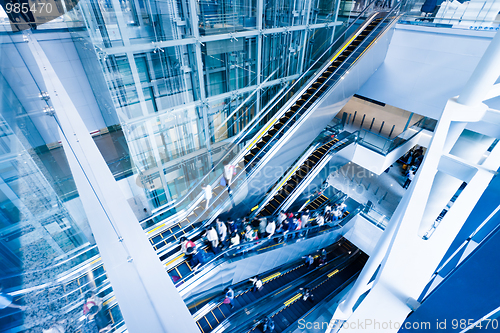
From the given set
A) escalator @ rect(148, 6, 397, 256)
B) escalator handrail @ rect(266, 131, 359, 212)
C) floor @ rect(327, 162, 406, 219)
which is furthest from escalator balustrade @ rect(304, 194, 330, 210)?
escalator @ rect(148, 6, 397, 256)

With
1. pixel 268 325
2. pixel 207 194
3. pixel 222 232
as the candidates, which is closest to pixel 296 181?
pixel 207 194

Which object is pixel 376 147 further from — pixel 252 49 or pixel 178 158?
pixel 178 158

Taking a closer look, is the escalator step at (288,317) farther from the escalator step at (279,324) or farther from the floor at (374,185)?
the floor at (374,185)

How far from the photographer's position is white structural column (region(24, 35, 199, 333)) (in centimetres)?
98

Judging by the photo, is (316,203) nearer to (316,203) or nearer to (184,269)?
(316,203)

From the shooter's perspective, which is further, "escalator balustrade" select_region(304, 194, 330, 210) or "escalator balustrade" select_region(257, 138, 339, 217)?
"escalator balustrade" select_region(304, 194, 330, 210)

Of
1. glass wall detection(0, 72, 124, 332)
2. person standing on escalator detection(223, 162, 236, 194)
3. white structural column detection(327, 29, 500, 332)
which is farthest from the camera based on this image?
person standing on escalator detection(223, 162, 236, 194)

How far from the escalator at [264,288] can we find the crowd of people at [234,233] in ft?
5.88

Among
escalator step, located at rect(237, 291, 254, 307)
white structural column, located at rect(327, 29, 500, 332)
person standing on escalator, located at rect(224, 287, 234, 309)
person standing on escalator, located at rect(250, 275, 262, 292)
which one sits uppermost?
white structural column, located at rect(327, 29, 500, 332)

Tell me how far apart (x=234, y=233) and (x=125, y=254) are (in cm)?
634

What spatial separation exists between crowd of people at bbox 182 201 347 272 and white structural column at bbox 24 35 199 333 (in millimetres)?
5296

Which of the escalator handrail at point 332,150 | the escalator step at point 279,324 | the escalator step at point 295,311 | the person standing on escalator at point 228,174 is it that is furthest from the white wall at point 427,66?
the escalator step at point 279,324

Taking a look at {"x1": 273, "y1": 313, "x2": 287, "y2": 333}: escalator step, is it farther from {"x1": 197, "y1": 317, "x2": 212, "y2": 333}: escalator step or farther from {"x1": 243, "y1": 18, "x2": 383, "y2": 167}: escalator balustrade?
{"x1": 243, "y1": 18, "x2": 383, "y2": 167}: escalator balustrade

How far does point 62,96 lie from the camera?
2572mm
